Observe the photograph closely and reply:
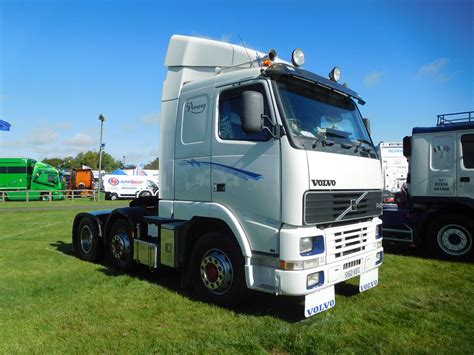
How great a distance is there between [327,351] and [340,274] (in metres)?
1.08

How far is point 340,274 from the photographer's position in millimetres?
4715

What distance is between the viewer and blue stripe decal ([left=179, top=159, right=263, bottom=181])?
188 inches

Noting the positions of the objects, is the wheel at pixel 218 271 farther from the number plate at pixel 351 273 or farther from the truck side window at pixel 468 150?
the truck side window at pixel 468 150

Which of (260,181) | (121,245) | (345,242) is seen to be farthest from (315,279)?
(121,245)

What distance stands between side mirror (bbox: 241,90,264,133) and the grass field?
2217 millimetres

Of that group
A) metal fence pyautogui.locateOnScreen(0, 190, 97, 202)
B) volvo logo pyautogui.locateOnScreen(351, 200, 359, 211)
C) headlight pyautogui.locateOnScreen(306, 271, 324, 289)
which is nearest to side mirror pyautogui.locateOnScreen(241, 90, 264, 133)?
volvo logo pyautogui.locateOnScreen(351, 200, 359, 211)

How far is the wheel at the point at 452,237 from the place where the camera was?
815 cm

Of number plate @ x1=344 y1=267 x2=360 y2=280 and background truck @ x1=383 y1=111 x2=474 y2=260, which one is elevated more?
background truck @ x1=383 y1=111 x2=474 y2=260

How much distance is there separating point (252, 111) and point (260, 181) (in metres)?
0.83

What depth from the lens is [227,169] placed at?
508cm

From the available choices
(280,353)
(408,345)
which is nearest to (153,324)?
(280,353)

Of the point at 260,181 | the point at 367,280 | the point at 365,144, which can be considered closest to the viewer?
the point at 260,181

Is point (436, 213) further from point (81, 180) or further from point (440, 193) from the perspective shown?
point (81, 180)

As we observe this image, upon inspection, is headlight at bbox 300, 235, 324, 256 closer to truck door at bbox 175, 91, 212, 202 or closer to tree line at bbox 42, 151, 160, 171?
truck door at bbox 175, 91, 212, 202
